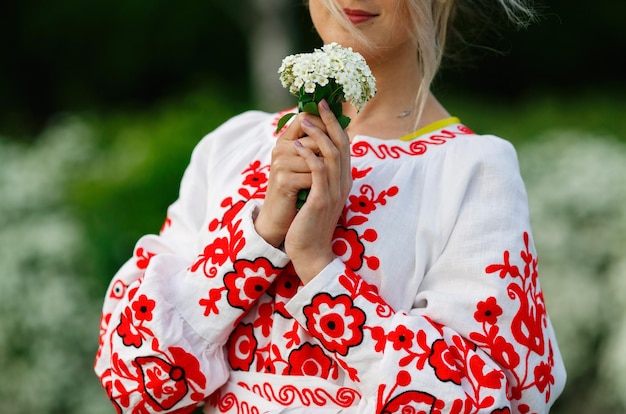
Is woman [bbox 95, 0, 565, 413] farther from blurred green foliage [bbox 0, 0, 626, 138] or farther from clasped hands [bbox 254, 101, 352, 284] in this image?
blurred green foliage [bbox 0, 0, 626, 138]

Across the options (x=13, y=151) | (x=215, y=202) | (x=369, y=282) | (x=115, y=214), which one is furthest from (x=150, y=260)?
(x=13, y=151)

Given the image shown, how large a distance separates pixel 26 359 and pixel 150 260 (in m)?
3.07

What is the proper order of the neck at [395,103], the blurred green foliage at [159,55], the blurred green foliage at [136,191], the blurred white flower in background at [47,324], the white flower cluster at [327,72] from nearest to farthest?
the white flower cluster at [327,72] < the neck at [395,103] < the blurred green foliage at [136,191] < the blurred white flower in background at [47,324] < the blurred green foliage at [159,55]

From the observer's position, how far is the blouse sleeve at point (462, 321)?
1848 mm

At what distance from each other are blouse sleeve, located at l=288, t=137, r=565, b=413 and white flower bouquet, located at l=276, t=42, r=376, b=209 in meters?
0.26

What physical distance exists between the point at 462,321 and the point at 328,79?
578mm

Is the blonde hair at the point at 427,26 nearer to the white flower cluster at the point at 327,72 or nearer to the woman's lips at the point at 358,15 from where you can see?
the woman's lips at the point at 358,15

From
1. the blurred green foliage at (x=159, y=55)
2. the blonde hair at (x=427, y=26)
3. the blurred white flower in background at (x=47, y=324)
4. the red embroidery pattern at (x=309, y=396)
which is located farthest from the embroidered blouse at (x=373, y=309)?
the blurred green foliage at (x=159, y=55)

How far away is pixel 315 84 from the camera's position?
6.03 feet

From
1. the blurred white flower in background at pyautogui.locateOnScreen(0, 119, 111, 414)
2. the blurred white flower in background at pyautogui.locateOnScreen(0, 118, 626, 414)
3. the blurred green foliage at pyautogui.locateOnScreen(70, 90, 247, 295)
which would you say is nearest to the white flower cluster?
the blurred green foliage at pyautogui.locateOnScreen(70, 90, 247, 295)

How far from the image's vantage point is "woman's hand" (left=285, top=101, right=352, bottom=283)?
1.86 meters

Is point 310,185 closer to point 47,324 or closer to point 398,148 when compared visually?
point 398,148

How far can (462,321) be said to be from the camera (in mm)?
1914

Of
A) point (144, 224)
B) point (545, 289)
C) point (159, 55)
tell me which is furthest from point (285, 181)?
point (159, 55)
